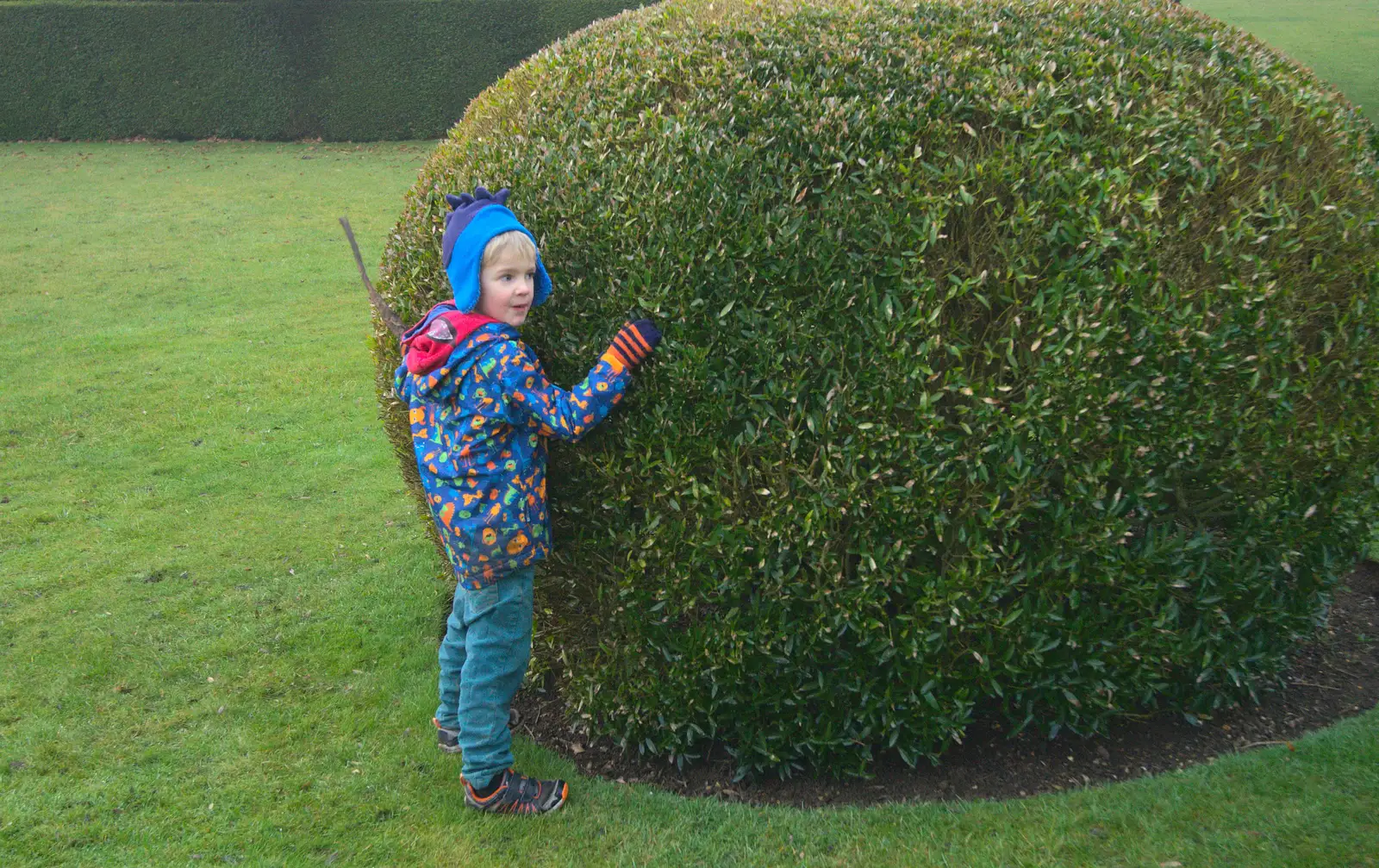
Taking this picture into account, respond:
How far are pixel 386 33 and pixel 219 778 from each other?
24.3 meters

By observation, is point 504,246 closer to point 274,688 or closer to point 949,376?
point 949,376

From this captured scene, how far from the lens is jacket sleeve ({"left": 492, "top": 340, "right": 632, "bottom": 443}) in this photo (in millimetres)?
3789

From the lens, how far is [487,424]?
3846 millimetres

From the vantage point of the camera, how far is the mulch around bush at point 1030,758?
4.17 metres

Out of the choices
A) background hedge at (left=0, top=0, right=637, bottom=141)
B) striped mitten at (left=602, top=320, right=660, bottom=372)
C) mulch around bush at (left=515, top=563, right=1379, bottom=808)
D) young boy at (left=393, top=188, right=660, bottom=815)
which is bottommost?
background hedge at (left=0, top=0, right=637, bottom=141)

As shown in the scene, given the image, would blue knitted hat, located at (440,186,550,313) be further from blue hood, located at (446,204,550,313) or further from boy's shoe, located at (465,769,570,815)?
boy's shoe, located at (465,769,570,815)

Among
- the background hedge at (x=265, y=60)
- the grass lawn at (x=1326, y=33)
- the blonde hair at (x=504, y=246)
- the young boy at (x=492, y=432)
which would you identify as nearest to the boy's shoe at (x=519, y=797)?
the young boy at (x=492, y=432)

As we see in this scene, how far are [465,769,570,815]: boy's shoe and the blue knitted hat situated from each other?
1.84 metres

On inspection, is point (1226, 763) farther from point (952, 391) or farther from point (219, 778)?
point (219, 778)

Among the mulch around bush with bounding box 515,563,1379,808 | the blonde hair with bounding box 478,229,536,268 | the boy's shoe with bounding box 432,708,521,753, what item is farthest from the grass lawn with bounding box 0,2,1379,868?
the blonde hair with bounding box 478,229,536,268

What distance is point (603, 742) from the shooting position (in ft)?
15.4

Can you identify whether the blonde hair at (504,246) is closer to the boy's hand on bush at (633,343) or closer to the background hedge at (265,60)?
the boy's hand on bush at (633,343)

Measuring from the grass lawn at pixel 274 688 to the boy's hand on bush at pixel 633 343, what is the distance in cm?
175

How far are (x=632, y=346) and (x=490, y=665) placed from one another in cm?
136
